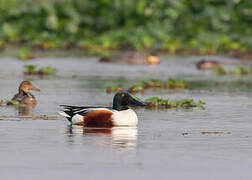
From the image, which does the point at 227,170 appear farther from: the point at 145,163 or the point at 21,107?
the point at 21,107

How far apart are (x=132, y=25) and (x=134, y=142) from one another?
26.9 meters

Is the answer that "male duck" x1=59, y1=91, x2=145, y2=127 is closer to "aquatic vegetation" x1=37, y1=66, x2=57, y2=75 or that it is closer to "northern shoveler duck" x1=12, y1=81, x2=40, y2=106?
"northern shoveler duck" x1=12, y1=81, x2=40, y2=106

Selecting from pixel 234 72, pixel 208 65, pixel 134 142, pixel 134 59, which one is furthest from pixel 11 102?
pixel 134 59

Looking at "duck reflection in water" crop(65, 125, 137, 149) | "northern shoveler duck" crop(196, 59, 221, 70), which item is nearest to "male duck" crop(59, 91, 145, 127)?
"duck reflection in water" crop(65, 125, 137, 149)

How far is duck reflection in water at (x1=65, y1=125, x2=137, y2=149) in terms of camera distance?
12477mm

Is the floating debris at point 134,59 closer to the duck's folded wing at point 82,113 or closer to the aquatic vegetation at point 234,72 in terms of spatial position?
the aquatic vegetation at point 234,72

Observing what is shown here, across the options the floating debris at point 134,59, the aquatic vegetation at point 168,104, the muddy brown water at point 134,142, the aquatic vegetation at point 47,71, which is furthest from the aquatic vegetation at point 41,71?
the aquatic vegetation at point 168,104

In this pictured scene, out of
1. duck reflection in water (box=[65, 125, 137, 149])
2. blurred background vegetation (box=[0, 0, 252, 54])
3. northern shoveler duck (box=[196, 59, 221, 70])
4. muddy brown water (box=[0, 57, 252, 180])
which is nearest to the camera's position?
muddy brown water (box=[0, 57, 252, 180])

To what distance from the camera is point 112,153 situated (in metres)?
11.6

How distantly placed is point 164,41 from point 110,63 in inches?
277

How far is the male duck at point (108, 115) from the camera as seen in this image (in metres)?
14.2

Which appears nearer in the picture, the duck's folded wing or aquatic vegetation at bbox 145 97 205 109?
the duck's folded wing

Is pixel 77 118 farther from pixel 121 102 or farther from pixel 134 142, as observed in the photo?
pixel 134 142

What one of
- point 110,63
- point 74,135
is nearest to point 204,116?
point 74,135
